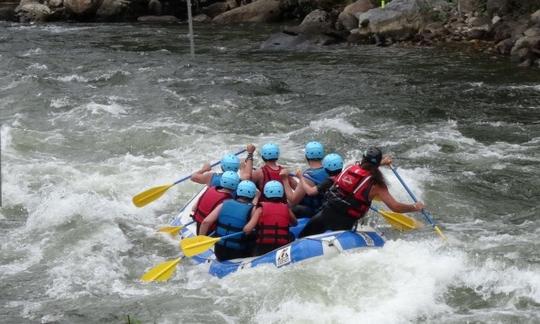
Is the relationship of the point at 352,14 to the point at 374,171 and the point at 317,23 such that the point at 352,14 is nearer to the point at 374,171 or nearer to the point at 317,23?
the point at 317,23

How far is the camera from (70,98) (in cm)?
1330

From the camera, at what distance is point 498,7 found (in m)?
17.5

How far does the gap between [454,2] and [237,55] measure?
6.31 meters

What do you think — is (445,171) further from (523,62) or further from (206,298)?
(523,62)

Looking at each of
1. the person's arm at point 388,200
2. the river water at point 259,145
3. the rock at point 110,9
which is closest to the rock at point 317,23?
the river water at point 259,145

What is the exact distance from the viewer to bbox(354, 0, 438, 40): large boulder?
59.3ft

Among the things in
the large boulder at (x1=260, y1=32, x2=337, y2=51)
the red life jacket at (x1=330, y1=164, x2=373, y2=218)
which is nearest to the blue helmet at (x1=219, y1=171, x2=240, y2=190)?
the red life jacket at (x1=330, y1=164, x2=373, y2=218)

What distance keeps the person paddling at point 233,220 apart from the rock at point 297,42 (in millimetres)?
12371

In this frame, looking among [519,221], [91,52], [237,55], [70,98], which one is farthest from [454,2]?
[519,221]

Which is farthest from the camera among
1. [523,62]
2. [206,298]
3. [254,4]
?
[254,4]

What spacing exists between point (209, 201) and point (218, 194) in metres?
0.11

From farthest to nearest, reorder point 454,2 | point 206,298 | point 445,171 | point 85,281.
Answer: point 454,2 → point 445,171 → point 85,281 → point 206,298

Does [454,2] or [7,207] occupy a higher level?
[454,2]

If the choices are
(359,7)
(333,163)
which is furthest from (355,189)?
(359,7)
